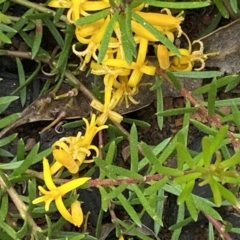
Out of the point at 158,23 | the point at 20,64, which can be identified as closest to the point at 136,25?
the point at 158,23

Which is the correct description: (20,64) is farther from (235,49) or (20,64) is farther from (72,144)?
(235,49)

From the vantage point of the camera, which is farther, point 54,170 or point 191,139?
point 191,139

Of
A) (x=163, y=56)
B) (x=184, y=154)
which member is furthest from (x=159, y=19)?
(x=184, y=154)

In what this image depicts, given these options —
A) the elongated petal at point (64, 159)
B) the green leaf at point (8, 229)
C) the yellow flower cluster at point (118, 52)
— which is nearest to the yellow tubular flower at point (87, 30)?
the yellow flower cluster at point (118, 52)

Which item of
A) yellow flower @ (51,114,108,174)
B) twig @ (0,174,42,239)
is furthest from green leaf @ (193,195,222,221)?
twig @ (0,174,42,239)

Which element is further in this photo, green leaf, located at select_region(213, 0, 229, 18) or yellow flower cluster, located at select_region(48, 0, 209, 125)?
green leaf, located at select_region(213, 0, 229, 18)

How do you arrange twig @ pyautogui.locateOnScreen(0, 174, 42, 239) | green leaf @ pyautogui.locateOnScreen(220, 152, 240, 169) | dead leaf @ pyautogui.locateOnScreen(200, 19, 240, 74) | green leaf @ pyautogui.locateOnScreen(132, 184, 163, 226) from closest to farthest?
green leaf @ pyautogui.locateOnScreen(220, 152, 240, 169)
green leaf @ pyautogui.locateOnScreen(132, 184, 163, 226)
twig @ pyautogui.locateOnScreen(0, 174, 42, 239)
dead leaf @ pyautogui.locateOnScreen(200, 19, 240, 74)

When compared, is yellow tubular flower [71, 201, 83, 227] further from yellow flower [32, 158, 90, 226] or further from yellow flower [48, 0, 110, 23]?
yellow flower [48, 0, 110, 23]

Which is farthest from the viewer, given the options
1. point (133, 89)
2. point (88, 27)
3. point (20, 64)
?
point (20, 64)

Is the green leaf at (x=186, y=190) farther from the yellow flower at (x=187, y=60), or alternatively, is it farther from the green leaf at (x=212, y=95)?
the yellow flower at (x=187, y=60)
